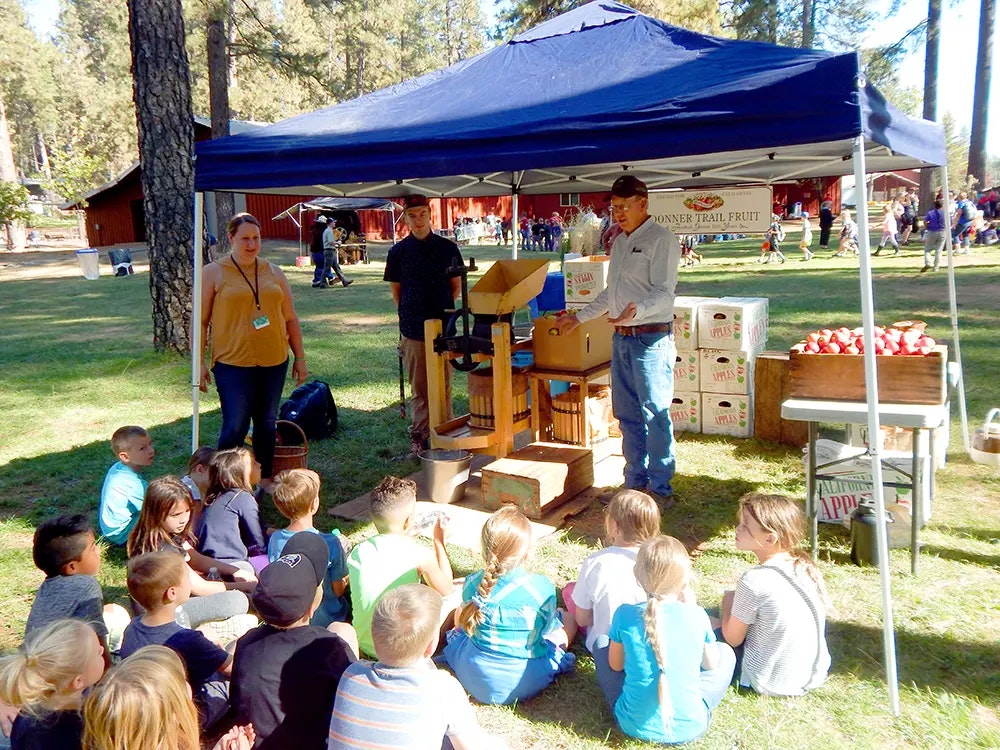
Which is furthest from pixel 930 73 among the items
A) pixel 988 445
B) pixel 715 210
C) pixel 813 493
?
pixel 813 493

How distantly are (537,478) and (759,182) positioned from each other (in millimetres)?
3470

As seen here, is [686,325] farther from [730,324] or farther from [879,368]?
[879,368]

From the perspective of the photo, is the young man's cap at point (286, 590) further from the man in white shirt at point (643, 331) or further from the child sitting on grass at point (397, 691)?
the man in white shirt at point (643, 331)

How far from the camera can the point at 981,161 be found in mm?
26766

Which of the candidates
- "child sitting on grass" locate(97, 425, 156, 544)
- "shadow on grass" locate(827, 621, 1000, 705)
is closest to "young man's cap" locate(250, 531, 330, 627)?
"child sitting on grass" locate(97, 425, 156, 544)

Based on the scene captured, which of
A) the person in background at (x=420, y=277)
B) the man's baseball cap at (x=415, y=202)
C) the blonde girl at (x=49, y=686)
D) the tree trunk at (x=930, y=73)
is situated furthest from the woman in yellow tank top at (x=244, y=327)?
the tree trunk at (x=930, y=73)

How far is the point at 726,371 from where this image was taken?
255 inches

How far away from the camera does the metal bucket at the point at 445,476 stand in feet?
17.2

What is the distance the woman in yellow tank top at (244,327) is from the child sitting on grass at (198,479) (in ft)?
1.36

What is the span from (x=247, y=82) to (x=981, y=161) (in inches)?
1455

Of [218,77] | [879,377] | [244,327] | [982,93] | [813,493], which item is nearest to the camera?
[879,377]

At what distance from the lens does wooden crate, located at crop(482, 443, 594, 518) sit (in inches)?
192

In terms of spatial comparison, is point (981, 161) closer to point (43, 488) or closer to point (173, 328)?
point (173, 328)

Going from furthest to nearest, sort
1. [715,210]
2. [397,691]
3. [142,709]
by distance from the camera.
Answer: [715,210], [397,691], [142,709]
